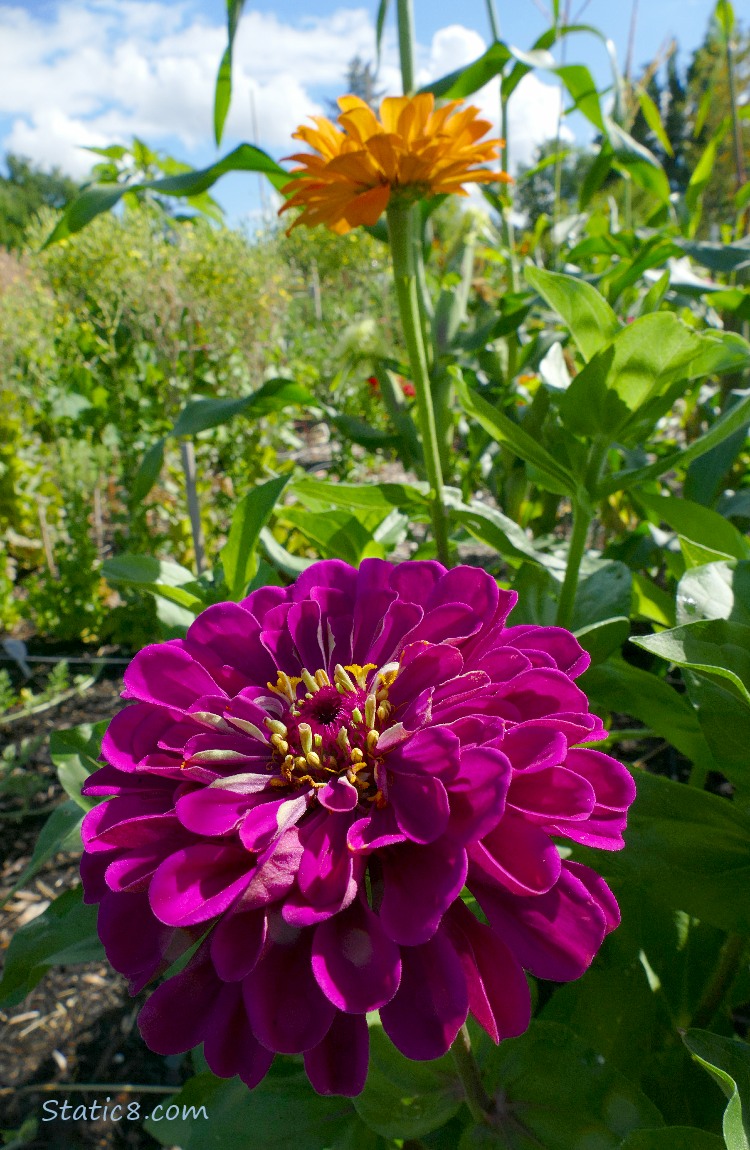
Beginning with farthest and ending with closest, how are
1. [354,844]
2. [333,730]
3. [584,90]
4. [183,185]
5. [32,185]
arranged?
1. [32,185]
2. [584,90]
3. [183,185]
4. [333,730]
5. [354,844]

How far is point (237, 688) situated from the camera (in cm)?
63

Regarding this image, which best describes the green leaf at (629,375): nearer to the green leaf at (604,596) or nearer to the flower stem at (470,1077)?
the green leaf at (604,596)

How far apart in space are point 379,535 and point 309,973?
781mm

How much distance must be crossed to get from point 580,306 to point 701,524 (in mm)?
305

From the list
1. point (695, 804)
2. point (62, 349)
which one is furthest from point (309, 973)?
point (62, 349)

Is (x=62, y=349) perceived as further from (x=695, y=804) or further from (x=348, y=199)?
(x=695, y=804)

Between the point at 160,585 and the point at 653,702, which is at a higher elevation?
the point at 160,585

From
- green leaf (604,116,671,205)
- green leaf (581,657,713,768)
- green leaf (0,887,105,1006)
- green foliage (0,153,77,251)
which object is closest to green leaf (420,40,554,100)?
green leaf (604,116,671,205)

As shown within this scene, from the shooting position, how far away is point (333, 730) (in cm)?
55

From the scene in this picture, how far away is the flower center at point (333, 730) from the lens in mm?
533

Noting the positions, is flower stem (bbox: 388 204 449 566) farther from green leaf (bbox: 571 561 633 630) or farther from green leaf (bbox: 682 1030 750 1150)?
green leaf (bbox: 682 1030 750 1150)

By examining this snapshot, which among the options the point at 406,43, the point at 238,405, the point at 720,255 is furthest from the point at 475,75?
the point at 238,405

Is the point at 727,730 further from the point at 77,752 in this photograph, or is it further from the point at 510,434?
the point at 77,752

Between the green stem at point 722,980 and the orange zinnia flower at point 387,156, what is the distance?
93 cm
